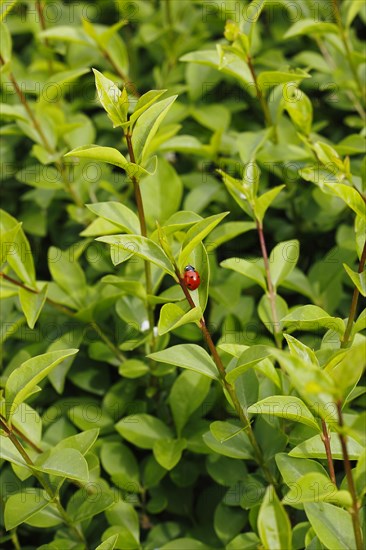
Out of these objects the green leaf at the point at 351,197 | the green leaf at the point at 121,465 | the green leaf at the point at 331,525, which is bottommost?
the green leaf at the point at 121,465

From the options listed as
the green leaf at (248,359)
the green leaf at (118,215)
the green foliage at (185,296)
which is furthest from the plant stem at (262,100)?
the green leaf at (248,359)

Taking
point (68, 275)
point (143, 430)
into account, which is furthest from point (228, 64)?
point (143, 430)

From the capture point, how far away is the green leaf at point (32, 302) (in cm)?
139

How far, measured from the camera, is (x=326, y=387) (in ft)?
2.66

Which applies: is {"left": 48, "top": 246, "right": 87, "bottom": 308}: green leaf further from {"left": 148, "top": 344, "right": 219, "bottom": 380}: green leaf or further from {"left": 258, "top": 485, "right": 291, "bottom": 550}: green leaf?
{"left": 258, "top": 485, "right": 291, "bottom": 550}: green leaf

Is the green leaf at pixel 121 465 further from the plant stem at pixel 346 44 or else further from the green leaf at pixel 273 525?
the plant stem at pixel 346 44

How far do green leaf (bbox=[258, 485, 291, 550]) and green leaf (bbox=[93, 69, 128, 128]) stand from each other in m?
0.63

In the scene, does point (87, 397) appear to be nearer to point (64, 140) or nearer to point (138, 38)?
point (64, 140)

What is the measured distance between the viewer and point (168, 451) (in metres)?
1.37

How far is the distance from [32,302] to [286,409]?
587 millimetres

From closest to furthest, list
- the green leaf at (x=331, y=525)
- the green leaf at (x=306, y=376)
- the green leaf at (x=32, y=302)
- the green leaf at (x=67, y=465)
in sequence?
the green leaf at (x=306, y=376) < the green leaf at (x=331, y=525) < the green leaf at (x=67, y=465) < the green leaf at (x=32, y=302)

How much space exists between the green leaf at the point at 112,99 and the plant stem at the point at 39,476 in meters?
0.52

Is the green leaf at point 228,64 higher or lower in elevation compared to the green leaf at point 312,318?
higher

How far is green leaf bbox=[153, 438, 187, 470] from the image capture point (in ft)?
4.41
